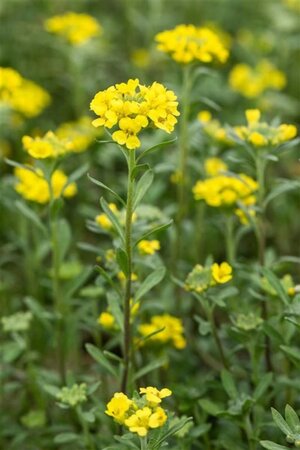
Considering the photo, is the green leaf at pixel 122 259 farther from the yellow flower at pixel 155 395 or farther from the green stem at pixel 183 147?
the green stem at pixel 183 147

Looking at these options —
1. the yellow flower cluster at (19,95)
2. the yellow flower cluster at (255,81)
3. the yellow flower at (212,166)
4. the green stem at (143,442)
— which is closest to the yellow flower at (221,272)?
the green stem at (143,442)

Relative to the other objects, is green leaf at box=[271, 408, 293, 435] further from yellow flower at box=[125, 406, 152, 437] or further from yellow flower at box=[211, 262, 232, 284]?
yellow flower at box=[211, 262, 232, 284]

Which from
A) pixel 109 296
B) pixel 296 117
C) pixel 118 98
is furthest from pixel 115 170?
pixel 118 98

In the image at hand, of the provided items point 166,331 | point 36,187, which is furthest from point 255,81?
point 166,331

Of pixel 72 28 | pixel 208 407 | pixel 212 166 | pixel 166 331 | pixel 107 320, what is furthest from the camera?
pixel 72 28

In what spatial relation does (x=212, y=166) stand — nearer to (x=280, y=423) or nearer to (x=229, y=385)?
(x=229, y=385)
